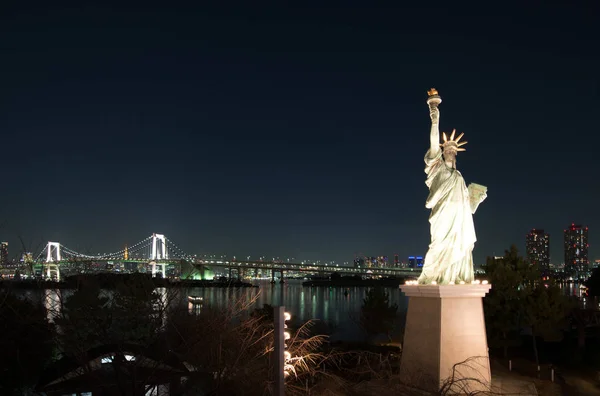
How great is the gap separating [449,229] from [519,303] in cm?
1173

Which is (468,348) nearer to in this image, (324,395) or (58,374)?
(324,395)

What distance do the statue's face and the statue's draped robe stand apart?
12cm

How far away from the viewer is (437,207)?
1163 centimetres

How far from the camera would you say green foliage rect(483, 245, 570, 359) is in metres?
20.8

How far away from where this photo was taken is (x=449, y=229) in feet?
37.4

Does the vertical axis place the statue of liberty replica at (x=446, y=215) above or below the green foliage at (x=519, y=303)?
above

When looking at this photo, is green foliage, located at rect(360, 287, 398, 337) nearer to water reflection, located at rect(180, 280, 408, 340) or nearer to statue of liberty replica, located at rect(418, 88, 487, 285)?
water reflection, located at rect(180, 280, 408, 340)

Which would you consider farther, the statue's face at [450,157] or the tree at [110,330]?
the statue's face at [450,157]

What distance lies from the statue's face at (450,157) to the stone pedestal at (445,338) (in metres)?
2.74

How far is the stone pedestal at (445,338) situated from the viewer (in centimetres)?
1041

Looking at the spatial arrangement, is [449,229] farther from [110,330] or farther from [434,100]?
[110,330]

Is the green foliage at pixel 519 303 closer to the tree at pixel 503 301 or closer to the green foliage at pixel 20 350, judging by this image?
the tree at pixel 503 301

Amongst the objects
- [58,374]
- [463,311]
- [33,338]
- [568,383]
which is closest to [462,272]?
[463,311]

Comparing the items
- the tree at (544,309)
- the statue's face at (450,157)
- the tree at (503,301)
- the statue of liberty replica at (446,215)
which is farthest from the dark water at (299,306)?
the tree at (544,309)
